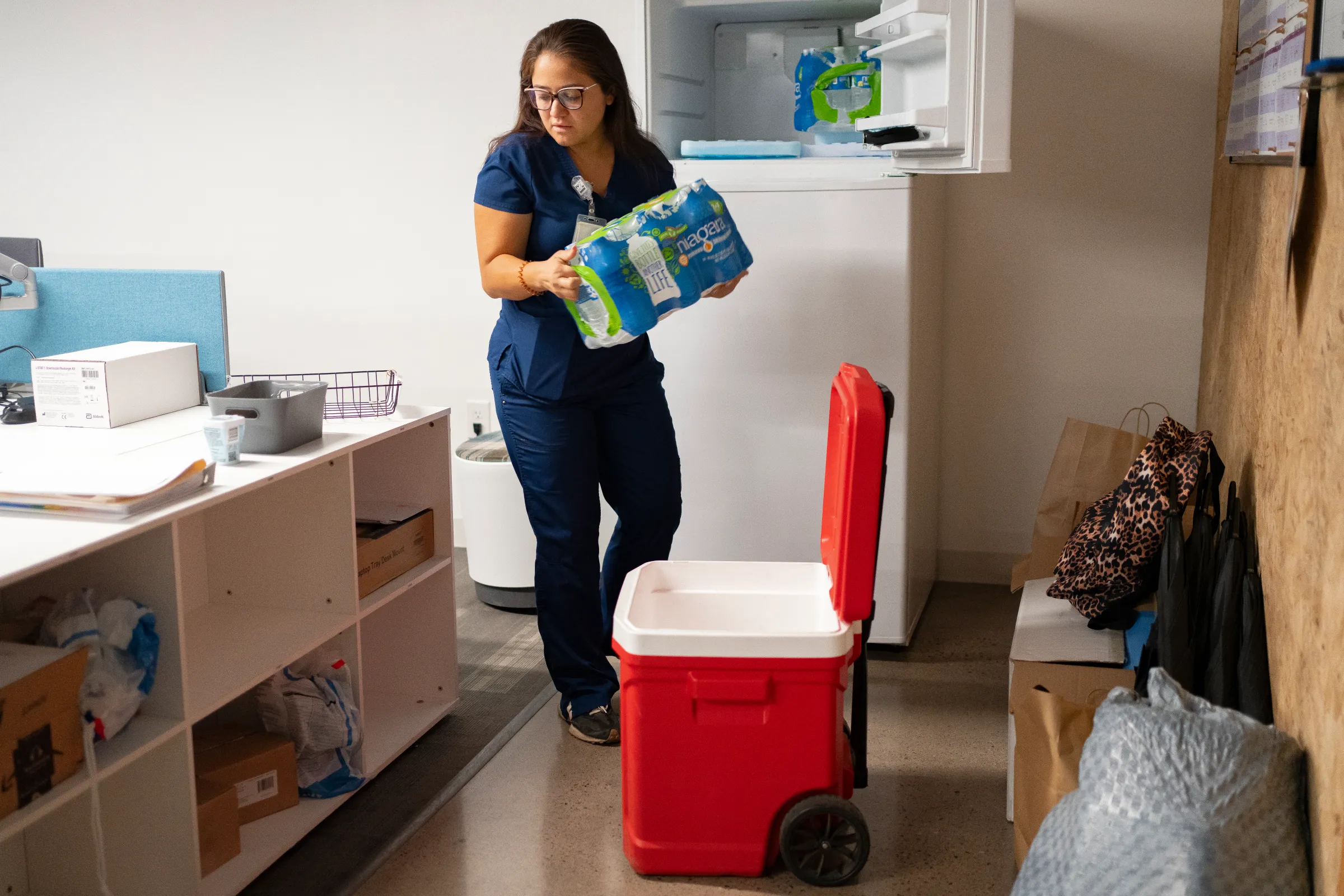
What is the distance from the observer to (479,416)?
3736mm

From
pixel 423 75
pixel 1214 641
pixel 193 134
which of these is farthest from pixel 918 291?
pixel 193 134

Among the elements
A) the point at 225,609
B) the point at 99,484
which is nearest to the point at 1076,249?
the point at 225,609

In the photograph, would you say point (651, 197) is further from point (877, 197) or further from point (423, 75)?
point (423, 75)

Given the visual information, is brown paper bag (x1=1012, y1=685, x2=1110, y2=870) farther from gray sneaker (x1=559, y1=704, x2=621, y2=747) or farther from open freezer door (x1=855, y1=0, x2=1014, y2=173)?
open freezer door (x1=855, y1=0, x2=1014, y2=173)

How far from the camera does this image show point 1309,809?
1.37 m

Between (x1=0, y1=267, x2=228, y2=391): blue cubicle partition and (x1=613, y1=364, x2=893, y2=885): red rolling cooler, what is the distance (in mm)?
1167

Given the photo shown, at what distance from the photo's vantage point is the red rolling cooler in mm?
1862

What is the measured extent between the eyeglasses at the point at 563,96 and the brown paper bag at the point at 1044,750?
4.26 feet

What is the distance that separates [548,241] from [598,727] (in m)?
0.99

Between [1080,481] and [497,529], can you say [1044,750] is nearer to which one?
[1080,481]

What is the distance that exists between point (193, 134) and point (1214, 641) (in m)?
3.38

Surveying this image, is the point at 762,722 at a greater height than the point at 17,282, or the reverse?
the point at 17,282

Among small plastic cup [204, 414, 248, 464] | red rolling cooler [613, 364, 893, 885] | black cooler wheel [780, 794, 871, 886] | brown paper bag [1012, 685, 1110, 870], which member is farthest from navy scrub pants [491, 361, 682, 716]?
brown paper bag [1012, 685, 1110, 870]

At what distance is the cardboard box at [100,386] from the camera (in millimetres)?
2303
